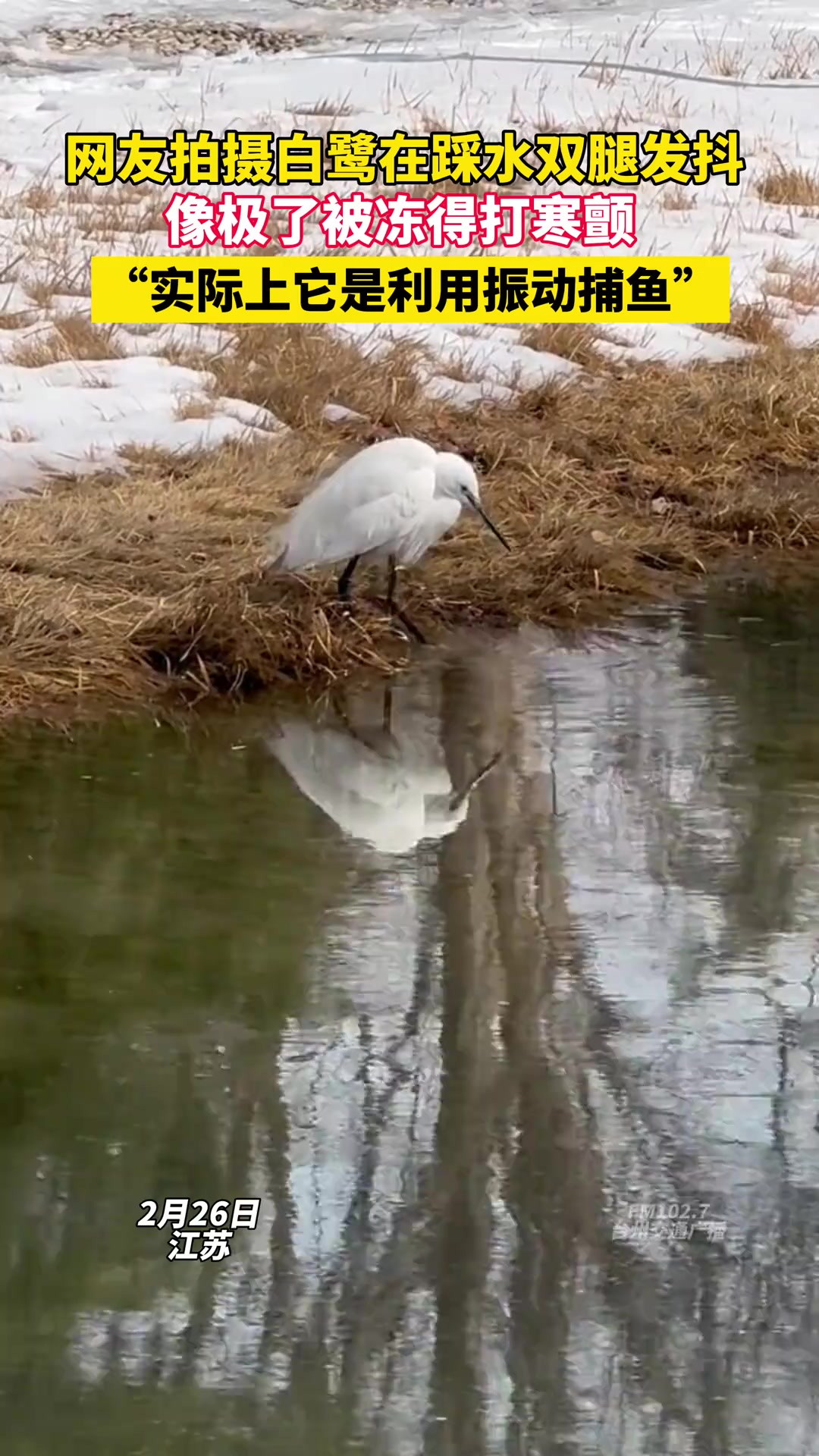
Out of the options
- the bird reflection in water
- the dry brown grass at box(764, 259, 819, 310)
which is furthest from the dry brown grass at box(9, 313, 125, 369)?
the bird reflection in water

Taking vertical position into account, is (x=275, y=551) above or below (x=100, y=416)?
below

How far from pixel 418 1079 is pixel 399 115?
36.3ft

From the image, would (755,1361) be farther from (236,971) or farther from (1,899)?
(1,899)

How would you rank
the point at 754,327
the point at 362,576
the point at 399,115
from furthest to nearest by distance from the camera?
1. the point at 399,115
2. the point at 754,327
3. the point at 362,576

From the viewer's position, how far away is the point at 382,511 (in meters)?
7.00

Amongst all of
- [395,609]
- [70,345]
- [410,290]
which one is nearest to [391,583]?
[395,609]

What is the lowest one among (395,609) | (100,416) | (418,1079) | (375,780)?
(418,1079)

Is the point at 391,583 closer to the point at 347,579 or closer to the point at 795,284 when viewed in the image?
the point at 347,579

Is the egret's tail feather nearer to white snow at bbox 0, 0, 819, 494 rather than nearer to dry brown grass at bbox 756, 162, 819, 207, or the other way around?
white snow at bbox 0, 0, 819, 494

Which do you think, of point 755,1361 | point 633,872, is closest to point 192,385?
point 633,872

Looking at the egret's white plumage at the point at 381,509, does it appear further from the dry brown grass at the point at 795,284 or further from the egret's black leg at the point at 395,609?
the dry brown grass at the point at 795,284

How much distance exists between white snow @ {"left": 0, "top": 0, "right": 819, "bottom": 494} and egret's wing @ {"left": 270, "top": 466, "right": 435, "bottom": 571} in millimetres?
1630

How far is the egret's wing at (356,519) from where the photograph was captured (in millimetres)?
7000

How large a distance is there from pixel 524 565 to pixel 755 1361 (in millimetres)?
4716
